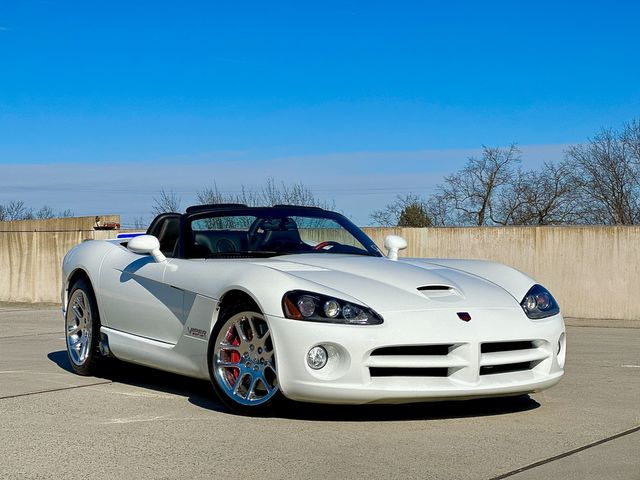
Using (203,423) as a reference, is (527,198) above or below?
above

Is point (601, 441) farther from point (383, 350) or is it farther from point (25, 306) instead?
point (25, 306)

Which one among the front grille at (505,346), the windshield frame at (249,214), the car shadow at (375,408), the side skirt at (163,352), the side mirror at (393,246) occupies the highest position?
the windshield frame at (249,214)

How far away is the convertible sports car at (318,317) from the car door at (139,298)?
0.05 feet

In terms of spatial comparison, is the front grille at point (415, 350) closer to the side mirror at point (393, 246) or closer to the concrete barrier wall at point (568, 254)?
the side mirror at point (393, 246)

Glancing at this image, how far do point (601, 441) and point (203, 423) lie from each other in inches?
85.8

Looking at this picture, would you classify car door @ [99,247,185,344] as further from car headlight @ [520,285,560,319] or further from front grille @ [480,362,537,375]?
car headlight @ [520,285,560,319]

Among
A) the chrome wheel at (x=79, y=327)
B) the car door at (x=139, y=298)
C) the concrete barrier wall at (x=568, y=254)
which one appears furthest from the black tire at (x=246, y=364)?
the concrete barrier wall at (x=568, y=254)

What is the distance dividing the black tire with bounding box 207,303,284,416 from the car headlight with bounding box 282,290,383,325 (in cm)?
27

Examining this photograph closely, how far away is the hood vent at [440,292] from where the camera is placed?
19.5ft

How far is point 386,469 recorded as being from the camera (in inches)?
182

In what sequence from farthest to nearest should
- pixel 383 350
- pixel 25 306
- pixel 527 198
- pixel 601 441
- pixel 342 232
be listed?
pixel 527 198 < pixel 25 306 < pixel 342 232 < pixel 383 350 < pixel 601 441

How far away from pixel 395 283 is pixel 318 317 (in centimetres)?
62

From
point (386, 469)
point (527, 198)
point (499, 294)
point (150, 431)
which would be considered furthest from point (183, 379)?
point (527, 198)

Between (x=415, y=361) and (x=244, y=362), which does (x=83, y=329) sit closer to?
(x=244, y=362)
